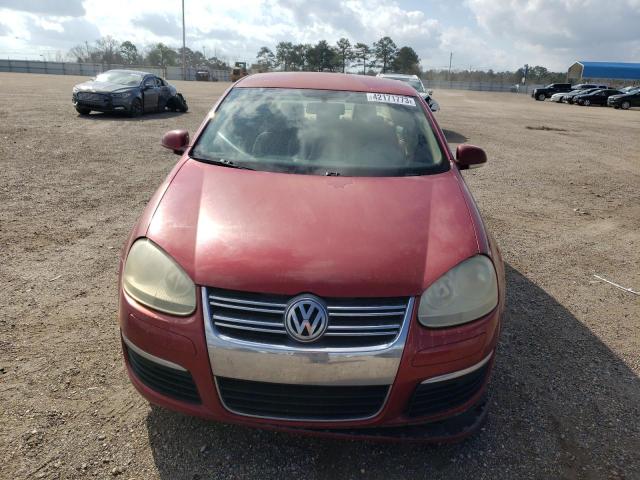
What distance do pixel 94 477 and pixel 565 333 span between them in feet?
10.2

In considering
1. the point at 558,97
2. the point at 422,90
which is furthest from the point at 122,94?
the point at 558,97

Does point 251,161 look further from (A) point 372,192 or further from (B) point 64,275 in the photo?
(B) point 64,275

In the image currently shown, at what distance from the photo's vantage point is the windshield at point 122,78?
47.6ft

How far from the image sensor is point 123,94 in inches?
548

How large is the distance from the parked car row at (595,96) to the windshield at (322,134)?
37.6m

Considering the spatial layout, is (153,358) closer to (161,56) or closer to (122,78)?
(122,78)

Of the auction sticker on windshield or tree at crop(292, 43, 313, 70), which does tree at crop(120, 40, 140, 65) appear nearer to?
tree at crop(292, 43, 313, 70)

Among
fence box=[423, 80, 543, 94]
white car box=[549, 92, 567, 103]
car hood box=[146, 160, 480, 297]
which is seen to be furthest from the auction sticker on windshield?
fence box=[423, 80, 543, 94]

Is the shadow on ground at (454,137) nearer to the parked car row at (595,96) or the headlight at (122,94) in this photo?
the headlight at (122,94)

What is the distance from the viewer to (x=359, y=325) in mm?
1956

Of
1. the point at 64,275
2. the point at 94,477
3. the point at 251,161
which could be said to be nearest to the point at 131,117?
the point at 64,275

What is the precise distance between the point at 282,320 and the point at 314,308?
0.44ft

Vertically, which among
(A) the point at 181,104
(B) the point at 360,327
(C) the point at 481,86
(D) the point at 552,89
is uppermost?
(C) the point at 481,86

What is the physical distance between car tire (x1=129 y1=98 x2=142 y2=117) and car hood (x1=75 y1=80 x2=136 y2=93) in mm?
433
